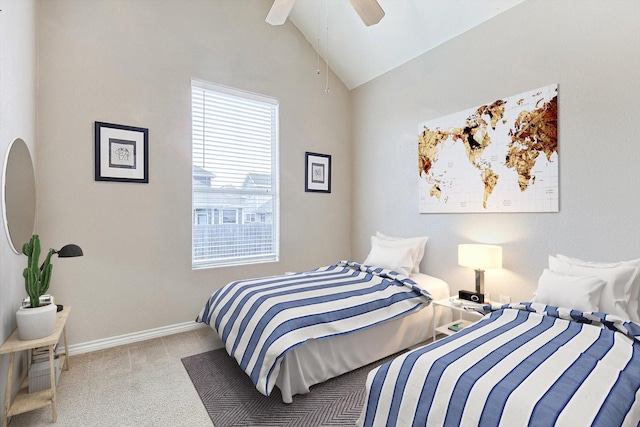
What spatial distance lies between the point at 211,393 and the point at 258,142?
8.82ft

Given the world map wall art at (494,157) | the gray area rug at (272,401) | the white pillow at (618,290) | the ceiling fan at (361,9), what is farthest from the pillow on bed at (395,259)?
the ceiling fan at (361,9)

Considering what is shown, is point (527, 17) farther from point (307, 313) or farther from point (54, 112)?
point (54, 112)

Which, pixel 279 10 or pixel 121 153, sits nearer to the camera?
pixel 279 10

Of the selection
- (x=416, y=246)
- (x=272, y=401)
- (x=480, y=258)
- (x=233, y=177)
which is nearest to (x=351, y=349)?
(x=272, y=401)

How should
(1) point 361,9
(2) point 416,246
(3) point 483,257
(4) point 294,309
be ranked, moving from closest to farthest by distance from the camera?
(4) point 294,309 → (1) point 361,9 → (3) point 483,257 → (2) point 416,246

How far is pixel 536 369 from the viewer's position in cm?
136

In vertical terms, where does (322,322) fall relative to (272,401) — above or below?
above

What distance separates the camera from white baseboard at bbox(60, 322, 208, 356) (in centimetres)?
274

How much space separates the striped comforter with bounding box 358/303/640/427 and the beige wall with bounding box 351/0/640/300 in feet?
2.95

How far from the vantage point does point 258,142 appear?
12.5 ft

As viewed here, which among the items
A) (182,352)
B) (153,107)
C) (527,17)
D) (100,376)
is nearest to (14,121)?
(153,107)

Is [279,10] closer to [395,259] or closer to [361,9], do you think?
[361,9]

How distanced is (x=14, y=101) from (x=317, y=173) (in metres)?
2.94

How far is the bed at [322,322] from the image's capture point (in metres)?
2.02
